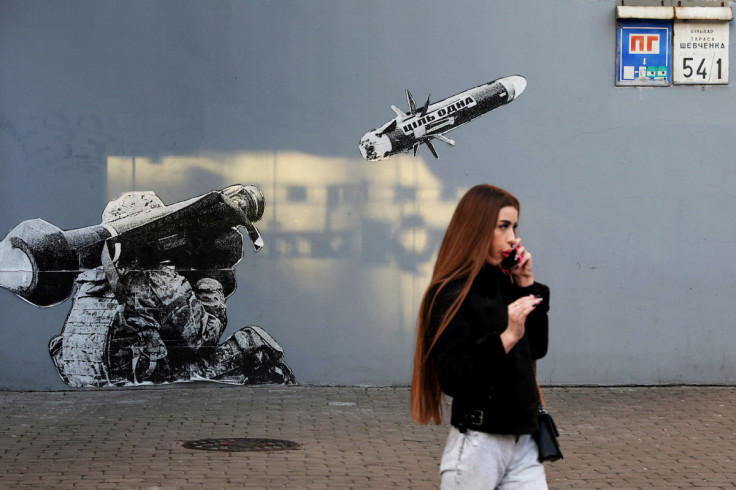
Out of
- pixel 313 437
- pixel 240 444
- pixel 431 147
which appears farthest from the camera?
pixel 431 147

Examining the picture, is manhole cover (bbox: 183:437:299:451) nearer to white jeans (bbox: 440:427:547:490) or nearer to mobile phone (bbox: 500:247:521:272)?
white jeans (bbox: 440:427:547:490)

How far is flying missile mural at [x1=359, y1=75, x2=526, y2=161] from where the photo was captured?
34.0 feet

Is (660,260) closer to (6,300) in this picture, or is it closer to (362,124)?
(362,124)

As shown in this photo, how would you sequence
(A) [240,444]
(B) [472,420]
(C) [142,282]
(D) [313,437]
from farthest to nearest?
(C) [142,282]
(D) [313,437]
(A) [240,444]
(B) [472,420]

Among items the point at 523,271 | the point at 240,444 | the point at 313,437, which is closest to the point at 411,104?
the point at 313,437

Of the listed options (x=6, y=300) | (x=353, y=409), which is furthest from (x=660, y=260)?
(x=6, y=300)

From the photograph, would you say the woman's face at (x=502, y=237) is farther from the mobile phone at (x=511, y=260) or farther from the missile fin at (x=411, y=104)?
the missile fin at (x=411, y=104)

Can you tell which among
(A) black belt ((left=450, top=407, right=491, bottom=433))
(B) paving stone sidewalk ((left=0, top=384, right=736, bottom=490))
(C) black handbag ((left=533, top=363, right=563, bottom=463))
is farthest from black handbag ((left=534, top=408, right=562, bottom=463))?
(B) paving stone sidewalk ((left=0, top=384, right=736, bottom=490))

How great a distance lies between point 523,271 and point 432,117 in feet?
21.7

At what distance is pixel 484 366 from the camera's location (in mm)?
3633

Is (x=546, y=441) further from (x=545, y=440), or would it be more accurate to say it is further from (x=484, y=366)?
(x=484, y=366)

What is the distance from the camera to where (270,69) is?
10.3 m

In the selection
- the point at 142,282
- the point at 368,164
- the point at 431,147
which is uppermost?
the point at 431,147

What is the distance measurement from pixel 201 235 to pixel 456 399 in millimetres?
6885
